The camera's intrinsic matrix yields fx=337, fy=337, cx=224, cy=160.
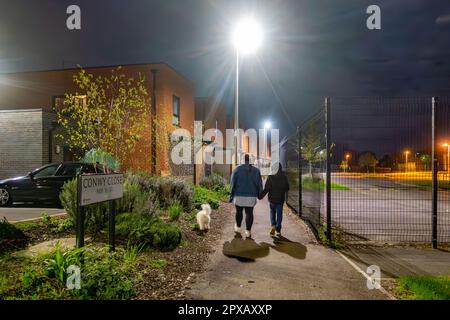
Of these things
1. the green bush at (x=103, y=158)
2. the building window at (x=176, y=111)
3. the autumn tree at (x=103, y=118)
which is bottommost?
the green bush at (x=103, y=158)

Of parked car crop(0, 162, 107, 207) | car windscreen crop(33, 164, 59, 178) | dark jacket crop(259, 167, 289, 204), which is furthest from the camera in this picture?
car windscreen crop(33, 164, 59, 178)

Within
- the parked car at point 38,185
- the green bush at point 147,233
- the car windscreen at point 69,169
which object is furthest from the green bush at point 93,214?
the car windscreen at point 69,169

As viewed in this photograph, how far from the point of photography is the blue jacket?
308 inches

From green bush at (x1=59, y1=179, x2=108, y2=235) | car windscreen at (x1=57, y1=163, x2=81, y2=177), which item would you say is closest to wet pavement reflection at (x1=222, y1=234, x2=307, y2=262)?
green bush at (x1=59, y1=179, x2=108, y2=235)

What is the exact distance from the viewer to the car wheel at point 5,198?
1177cm

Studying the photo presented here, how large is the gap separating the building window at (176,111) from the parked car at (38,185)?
9675 millimetres

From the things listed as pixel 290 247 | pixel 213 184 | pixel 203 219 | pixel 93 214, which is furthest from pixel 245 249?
pixel 213 184

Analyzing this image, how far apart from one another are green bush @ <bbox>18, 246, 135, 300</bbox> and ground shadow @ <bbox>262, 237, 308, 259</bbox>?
308 centimetres

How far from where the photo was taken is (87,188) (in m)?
4.71

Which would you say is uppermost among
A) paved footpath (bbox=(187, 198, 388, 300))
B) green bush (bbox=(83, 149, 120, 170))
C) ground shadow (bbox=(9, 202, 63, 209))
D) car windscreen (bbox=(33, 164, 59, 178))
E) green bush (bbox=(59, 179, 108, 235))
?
green bush (bbox=(83, 149, 120, 170))

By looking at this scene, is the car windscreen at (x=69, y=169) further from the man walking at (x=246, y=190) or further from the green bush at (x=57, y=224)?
the man walking at (x=246, y=190)

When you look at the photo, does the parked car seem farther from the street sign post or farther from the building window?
the building window
